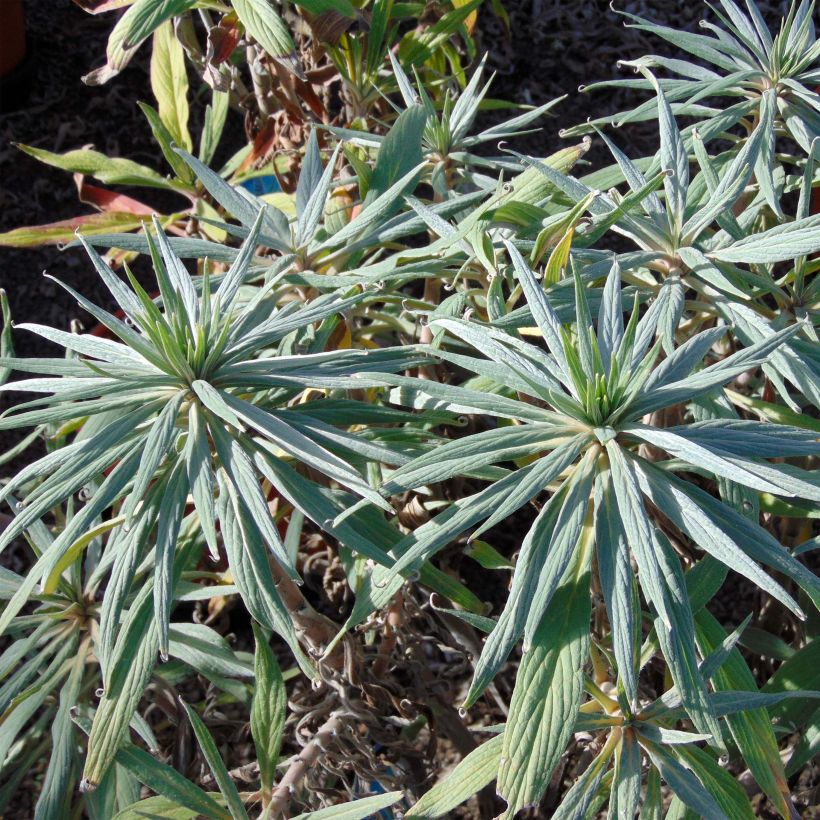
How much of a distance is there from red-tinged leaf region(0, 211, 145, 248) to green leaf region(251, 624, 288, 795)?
32.5 inches

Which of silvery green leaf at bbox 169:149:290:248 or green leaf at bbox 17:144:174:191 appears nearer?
silvery green leaf at bbox 169:149:290:248

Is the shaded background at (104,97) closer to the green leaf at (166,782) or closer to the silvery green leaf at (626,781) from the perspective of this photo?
the green leaf at (166,782)

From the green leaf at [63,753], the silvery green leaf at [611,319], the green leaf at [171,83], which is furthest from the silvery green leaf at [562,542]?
the green leaf at [171,83]

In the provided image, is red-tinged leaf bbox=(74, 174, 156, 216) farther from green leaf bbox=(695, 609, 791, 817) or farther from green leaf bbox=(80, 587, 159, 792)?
green leaf bbox=(695, 609, 791, 817)

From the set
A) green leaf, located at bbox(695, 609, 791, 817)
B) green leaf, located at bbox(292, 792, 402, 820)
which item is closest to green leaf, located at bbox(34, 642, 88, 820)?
Answer: green leaf, located at bbox(292, 792, 402, 820)

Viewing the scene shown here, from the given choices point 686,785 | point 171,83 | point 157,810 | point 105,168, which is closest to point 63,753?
point 157,810

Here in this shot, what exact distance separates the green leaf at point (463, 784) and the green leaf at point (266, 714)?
19 cm

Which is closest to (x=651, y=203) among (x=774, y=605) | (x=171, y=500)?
(x=171, y=500)

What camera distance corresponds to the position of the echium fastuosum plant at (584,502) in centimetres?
Result: 75

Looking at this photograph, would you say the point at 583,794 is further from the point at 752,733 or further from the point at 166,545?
the point at 166,545

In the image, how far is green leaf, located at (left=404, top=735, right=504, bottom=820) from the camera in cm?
93

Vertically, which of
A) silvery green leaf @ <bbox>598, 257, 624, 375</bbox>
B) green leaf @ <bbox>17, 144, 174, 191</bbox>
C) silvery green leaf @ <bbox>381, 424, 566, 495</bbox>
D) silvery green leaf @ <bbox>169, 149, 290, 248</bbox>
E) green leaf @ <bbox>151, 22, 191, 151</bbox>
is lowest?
silvery green leaf @ <bbox>381, 424, 566, 495</bbox>

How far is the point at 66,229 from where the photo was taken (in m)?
A: 1.59

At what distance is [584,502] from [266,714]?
502 millimetres
